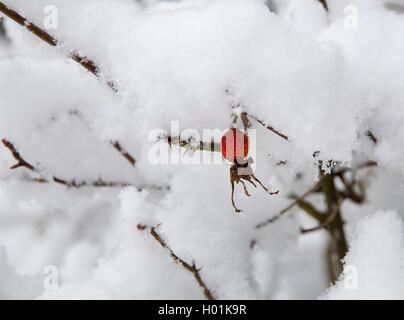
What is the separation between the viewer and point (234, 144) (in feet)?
2.68

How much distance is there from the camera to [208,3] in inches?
36.1

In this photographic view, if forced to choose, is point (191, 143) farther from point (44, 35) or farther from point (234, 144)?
point (44, 35)

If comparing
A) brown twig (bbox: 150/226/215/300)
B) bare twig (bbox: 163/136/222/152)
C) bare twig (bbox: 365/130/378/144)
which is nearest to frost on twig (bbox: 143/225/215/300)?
brown twig (bbox: 150/226/215/300)

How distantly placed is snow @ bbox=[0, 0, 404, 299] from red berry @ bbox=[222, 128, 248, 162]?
0.05m

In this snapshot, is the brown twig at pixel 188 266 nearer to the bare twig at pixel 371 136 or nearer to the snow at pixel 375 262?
the snow at pixel 375 262

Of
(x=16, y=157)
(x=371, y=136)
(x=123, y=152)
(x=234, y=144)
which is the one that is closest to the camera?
(x=234, y=144)

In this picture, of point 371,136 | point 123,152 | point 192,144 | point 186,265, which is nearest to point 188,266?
point 186,265

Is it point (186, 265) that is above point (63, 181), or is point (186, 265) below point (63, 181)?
below

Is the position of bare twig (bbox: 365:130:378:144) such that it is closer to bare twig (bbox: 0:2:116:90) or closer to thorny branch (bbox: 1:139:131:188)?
bare twig (bbox: 0:2:116:90)

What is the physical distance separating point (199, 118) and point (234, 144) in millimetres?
104

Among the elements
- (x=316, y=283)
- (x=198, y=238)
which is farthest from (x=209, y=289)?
(x=316, y=283)

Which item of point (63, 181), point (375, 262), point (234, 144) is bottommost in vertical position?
point (375, 262)

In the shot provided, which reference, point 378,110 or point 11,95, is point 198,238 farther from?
point 11,95

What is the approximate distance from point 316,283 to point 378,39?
215cm
